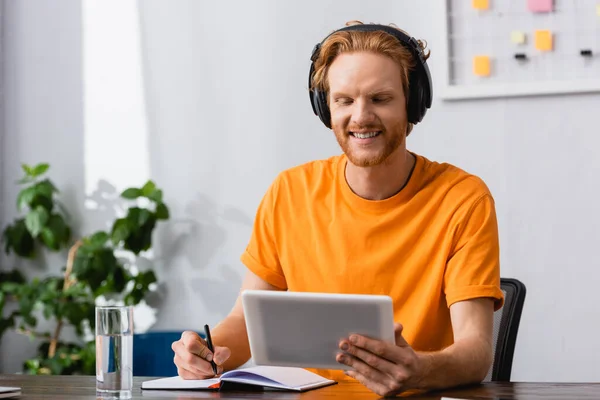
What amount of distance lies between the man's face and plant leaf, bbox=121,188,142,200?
1.35 meters

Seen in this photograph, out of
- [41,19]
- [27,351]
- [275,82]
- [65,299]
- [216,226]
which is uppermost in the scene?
[41,19]

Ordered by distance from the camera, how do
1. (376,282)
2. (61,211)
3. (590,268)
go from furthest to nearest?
(61,211), (590,268), (376,282)

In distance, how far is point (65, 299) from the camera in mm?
2961

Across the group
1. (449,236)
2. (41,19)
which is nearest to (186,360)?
(449,236)

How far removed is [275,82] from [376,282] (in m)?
1.35

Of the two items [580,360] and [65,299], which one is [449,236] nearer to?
[580,360]

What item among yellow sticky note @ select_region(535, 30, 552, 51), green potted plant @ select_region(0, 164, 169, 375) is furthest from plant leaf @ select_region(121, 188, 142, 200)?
yellow sticky note @ select_region(535, 30, 552, 51)

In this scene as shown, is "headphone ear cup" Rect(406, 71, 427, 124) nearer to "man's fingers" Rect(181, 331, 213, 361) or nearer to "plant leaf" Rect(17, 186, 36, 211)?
"man's fingers" Rect(181, 331, 213, 361)

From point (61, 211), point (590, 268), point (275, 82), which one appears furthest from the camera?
point (61, 211)

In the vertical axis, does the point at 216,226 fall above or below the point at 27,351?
above

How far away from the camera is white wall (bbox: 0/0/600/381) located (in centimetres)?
258

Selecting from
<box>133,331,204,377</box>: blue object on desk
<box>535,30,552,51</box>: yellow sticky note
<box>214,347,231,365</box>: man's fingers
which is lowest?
<box>133,331,204,377</box>: blue object on desk

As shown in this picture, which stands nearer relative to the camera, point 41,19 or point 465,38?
point 465,38

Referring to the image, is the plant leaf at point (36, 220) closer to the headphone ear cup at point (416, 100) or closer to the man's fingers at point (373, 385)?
the headphone ear cup at point (416, 100)
